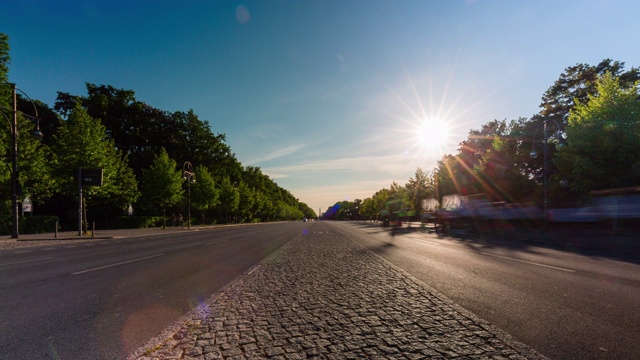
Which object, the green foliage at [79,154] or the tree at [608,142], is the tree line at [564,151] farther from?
the green foliage at [79,154]

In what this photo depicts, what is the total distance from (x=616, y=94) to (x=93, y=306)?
31267 mm

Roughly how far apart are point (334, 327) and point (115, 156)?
33650 millimetres

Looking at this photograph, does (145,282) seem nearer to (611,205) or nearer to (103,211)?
(611,205)

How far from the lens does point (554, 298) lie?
5.78m

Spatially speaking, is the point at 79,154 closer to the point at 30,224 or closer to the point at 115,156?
the point at 115,156

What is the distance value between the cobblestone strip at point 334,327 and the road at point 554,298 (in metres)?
0.52

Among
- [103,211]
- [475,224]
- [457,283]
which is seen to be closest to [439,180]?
[475,224]

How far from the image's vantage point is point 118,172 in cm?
3069

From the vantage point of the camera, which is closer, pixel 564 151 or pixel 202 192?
pixel 564 151

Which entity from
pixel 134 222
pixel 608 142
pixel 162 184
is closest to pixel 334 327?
pixel 608 142

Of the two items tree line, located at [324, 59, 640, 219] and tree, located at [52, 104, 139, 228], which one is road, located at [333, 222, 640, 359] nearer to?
tree line, located at [324, 59, 640, 219]

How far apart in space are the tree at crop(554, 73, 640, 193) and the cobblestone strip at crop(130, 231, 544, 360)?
2282 centimetres

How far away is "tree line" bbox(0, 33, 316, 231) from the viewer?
26000mm

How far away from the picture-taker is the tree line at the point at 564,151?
2178 cm
